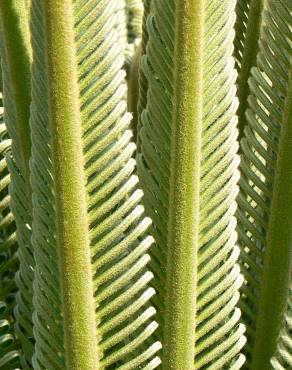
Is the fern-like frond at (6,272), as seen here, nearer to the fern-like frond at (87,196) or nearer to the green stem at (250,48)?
the fern-like frond at (87,196)

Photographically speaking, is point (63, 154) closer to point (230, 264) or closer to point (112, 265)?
point (112, 265)

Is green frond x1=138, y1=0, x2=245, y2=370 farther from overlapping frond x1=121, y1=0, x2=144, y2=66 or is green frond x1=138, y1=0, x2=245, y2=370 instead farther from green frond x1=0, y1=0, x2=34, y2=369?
overlapping frond x1=121, y1=0, x2=144, y2=66

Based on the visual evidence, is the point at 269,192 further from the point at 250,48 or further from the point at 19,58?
the point at 19,58

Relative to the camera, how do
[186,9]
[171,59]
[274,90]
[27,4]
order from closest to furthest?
Result: 1. [186,9]
2. [171,59]
3. [274,90]
4. [27,4]

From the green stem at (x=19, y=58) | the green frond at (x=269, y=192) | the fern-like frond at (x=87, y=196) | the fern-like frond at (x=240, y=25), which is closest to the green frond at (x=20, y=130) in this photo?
the green stem at (x=19, y=58)

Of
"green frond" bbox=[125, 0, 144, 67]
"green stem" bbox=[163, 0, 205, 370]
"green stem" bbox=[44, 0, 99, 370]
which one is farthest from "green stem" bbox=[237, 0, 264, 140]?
"green frond" bbox=[125, 0, 144, 67]

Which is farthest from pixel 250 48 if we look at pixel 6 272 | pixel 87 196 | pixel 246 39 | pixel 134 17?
pixel 134 17

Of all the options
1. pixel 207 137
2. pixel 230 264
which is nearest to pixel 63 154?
pixel 207 137
